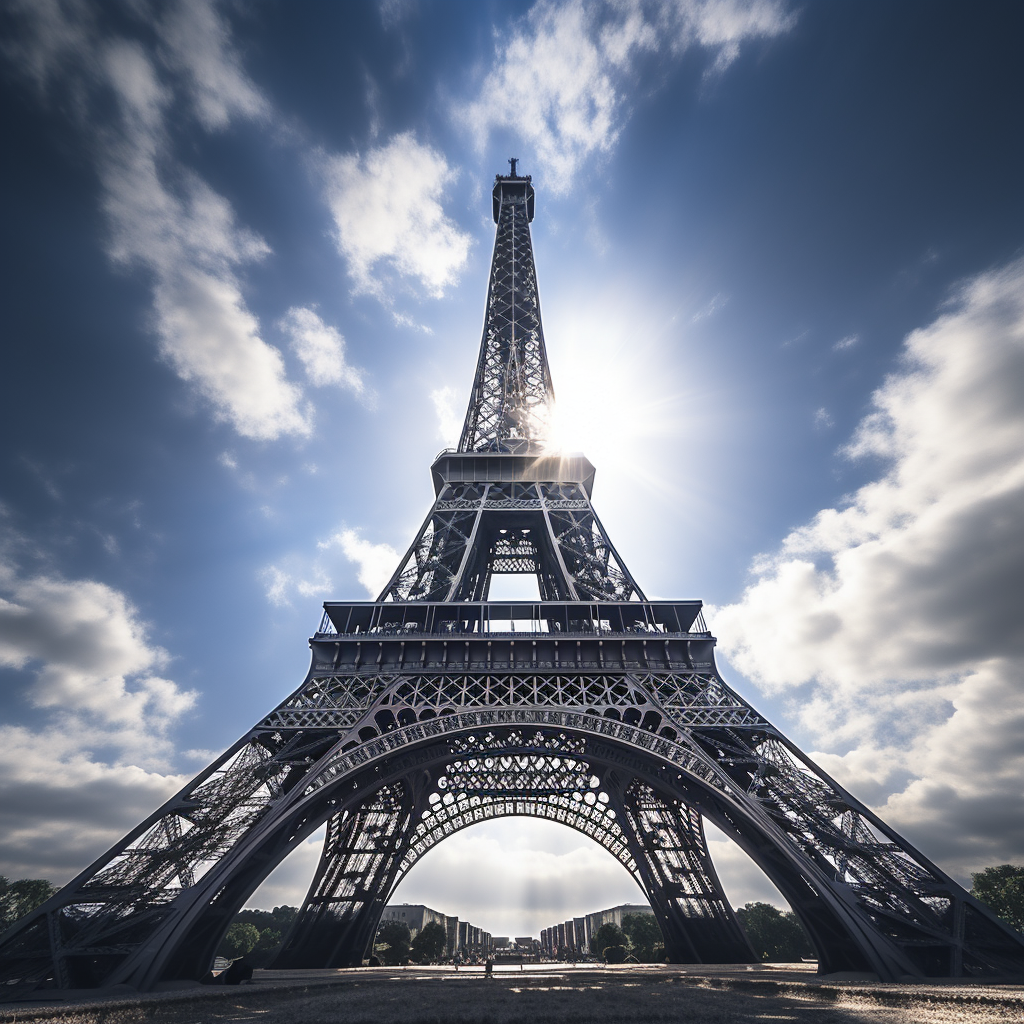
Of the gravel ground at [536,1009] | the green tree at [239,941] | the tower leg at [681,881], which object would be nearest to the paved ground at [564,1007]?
→ the gravel ground at [536,1009]

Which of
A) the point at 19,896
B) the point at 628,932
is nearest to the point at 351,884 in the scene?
the point at 19,896

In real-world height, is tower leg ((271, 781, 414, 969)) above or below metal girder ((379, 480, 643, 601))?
below

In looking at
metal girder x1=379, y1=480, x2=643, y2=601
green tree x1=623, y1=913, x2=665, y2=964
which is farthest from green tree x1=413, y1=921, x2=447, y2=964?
metal girder x1=379, y1=480, x2=643, y2=601

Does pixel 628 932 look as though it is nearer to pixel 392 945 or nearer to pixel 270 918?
pixel 392 945

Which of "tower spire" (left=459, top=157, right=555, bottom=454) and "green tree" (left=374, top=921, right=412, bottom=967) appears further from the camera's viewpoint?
"green tree" (left=374, top=921, right=412, bottom=967)

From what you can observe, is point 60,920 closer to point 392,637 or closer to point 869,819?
point 392,637

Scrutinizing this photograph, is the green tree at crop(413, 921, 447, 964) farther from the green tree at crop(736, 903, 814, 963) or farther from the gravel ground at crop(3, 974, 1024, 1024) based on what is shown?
the gravel ground at crop(3, 974, 1024, 1024)
